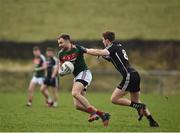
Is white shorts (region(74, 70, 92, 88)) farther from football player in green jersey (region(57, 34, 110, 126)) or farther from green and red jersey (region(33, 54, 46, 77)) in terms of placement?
green and red jersey (region(33, 54, 46, 77))

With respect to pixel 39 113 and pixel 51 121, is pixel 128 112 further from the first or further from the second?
pixel 51 121

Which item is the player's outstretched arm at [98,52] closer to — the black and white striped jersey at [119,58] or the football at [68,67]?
the black and white striped jersey at [119,58]

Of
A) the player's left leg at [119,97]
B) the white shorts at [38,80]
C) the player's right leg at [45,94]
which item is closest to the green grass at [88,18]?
the white shorts at [38,80]

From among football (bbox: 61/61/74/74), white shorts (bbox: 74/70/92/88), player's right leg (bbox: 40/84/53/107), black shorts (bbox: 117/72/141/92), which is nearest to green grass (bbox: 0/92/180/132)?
black shorts (bbox: 117/72/141/92)

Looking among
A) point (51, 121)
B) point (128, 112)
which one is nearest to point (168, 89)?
point (128, 112)

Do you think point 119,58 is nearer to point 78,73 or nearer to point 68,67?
point 78,73

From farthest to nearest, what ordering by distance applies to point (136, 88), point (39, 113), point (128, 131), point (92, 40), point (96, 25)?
1. point (96, 25)
2. point (92, 40)
3. point (39, 113)
4. point (136, 88)
5. point (128, 131)

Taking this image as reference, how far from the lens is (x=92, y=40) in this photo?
46156 mm

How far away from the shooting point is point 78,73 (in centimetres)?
1541

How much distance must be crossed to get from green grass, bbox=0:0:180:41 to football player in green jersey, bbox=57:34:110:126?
3150cm

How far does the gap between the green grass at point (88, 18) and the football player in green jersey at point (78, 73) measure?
3150 centimetres

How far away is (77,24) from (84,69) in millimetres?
34748

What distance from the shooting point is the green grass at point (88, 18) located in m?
48.1

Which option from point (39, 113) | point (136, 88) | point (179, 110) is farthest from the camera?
point (179, 110)
